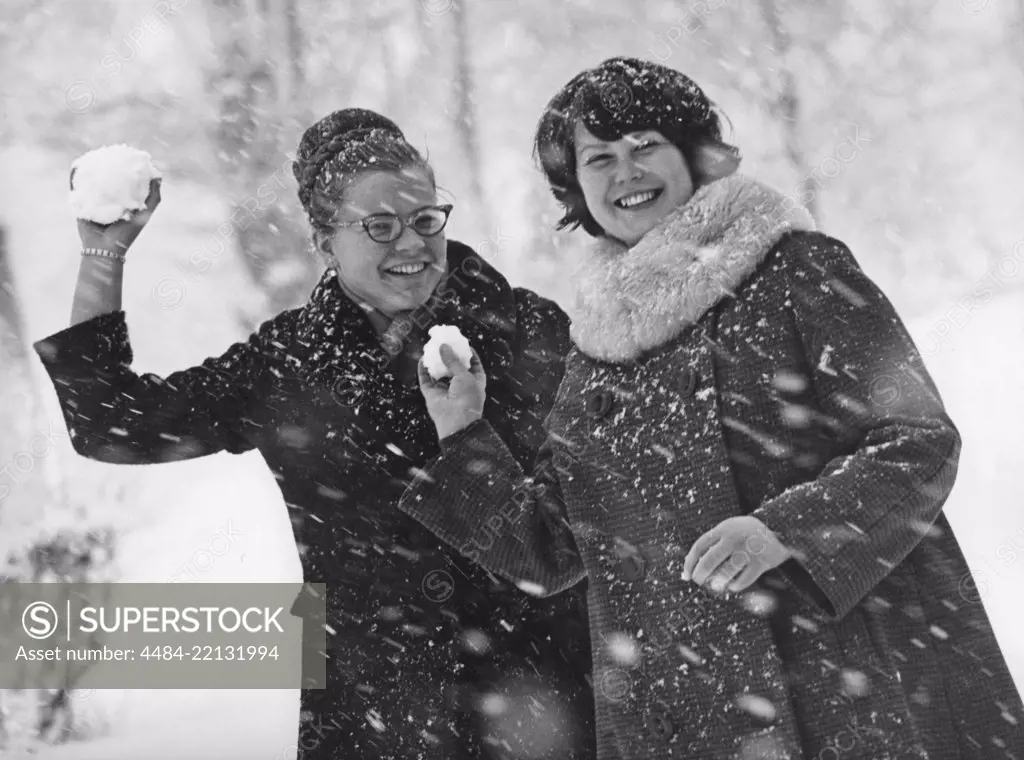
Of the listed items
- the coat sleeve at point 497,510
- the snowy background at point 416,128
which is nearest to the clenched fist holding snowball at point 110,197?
the coat sleeve at point 497,510

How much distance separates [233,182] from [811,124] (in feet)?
20.8

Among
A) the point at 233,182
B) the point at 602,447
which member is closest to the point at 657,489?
the point at 602,447

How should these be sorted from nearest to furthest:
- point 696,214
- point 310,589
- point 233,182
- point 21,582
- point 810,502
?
1. point 810,502
2. point 696,214
3. point 310,589
4. point 21,582
5. point 233,182

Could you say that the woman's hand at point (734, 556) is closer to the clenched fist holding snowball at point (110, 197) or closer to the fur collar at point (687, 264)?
the fur collar at point (687, 264)

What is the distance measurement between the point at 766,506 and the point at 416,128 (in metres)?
11.9

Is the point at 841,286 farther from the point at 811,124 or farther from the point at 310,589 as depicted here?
the point at 811,124

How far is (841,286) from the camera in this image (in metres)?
1.80

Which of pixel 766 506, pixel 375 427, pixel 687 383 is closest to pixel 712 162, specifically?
pixel 687 383

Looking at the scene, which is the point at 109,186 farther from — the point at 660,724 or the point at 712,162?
the point at 660,724

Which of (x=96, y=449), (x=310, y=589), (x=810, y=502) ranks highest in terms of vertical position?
(x=96, y=449)

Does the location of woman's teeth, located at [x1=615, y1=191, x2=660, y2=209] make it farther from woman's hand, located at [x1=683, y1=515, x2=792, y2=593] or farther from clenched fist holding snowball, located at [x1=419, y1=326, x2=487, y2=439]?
woman's hand, located at [x1=683, y1=515, x2=792, y2=593]

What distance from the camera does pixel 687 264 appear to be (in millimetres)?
1961

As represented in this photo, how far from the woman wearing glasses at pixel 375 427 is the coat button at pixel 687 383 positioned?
98 cm

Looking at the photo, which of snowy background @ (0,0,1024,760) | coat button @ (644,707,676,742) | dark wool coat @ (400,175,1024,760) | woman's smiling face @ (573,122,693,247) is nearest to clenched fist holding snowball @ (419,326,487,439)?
dark wool coat @ (400,175,1024,760)
